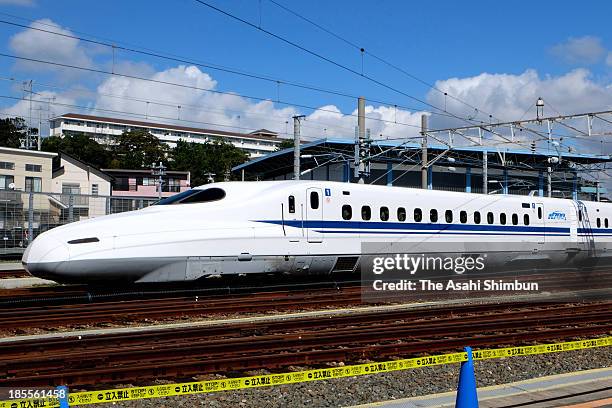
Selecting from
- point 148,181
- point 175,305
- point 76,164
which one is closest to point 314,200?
point 175,305

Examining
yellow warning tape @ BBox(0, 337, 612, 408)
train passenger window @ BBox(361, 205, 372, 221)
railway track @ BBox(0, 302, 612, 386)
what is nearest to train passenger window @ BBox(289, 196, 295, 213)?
train passenger window @ BBox(361, 205, 372, 221)

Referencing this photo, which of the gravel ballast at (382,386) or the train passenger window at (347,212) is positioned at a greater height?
the train passenger window at (347,212)

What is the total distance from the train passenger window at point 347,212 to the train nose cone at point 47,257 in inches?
286

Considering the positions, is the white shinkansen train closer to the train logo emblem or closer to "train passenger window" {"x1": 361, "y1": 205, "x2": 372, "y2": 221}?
"train passenger window" {"x1": 361, "y1": 205, "x2": 372, "y2": 221}

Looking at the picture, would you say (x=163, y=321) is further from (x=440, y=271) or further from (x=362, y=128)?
(x=362, y=128)

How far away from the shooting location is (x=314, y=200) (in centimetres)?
1633

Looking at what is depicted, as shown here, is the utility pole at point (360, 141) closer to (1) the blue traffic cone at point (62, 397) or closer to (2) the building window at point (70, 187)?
(1) the blue traffic cone at point (62, 397)

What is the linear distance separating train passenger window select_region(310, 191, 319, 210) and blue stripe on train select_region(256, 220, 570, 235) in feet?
1.31

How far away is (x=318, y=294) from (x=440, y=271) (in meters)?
5.34

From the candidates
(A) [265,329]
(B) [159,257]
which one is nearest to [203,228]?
(B) [159,257]

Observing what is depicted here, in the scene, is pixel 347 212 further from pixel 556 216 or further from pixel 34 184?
pixel 34 184

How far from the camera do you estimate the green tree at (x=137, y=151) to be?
91250mm

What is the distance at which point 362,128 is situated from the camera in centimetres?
2897

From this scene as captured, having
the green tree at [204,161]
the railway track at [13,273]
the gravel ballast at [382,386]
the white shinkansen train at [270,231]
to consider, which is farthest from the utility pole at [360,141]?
the green tree at [204,161]
